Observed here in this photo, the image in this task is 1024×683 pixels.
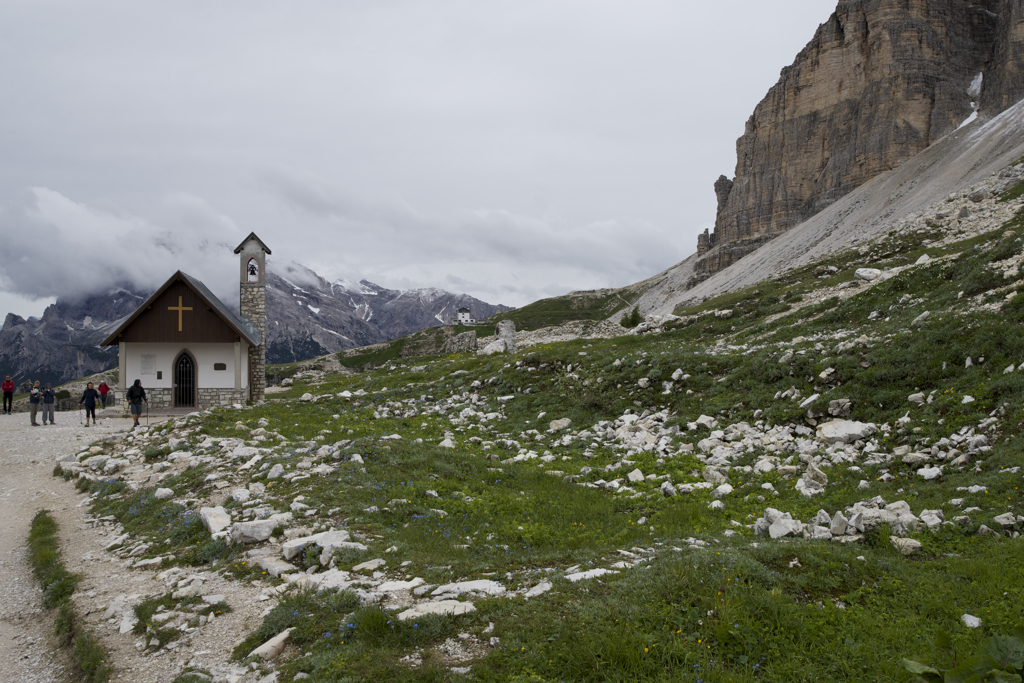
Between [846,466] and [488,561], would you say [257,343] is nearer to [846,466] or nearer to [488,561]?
[488,561]

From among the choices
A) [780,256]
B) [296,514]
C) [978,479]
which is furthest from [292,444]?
[780,256]

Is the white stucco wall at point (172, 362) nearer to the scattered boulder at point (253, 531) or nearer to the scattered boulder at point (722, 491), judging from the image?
the scattered boulder at point (253, 531)

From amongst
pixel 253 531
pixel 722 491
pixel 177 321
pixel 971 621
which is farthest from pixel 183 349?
pixel 971 621

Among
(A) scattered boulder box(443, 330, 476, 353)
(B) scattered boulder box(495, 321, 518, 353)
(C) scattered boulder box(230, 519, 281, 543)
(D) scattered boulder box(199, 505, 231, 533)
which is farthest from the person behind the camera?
(A) scattered boulder box(443, 330, 476, 353)

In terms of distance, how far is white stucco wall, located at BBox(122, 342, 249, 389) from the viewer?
1271 inches

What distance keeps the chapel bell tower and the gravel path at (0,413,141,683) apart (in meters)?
9.94

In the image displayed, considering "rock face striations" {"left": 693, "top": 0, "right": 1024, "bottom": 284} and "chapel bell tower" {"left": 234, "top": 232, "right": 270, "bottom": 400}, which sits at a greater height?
"rock face striations" {"left": 693, "top": 0, "right": 1024, "bottom": 284}

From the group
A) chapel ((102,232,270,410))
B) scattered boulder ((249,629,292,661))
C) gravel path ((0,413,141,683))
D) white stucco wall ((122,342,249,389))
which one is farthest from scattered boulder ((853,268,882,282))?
white stucco wall ((122,342,249,389))

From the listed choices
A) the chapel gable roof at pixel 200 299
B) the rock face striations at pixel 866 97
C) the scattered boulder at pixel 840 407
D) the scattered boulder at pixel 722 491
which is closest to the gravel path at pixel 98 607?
the scattered boulder at pixel 722 491

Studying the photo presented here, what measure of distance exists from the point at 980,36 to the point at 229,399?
122m

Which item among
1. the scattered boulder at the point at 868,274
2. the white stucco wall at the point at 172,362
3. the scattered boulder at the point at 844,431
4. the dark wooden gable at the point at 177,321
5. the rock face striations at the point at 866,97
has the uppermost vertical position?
the rock face striations at the point at 866,97

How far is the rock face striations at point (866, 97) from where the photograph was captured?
8219 centimetres

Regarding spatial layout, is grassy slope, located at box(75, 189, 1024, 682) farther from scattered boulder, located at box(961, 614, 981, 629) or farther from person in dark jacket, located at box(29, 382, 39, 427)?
person in dark jacket, located at box(29, 382, 39, 427)

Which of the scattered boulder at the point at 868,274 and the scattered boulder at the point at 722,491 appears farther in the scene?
the scattered boulder at the point at 868,274
